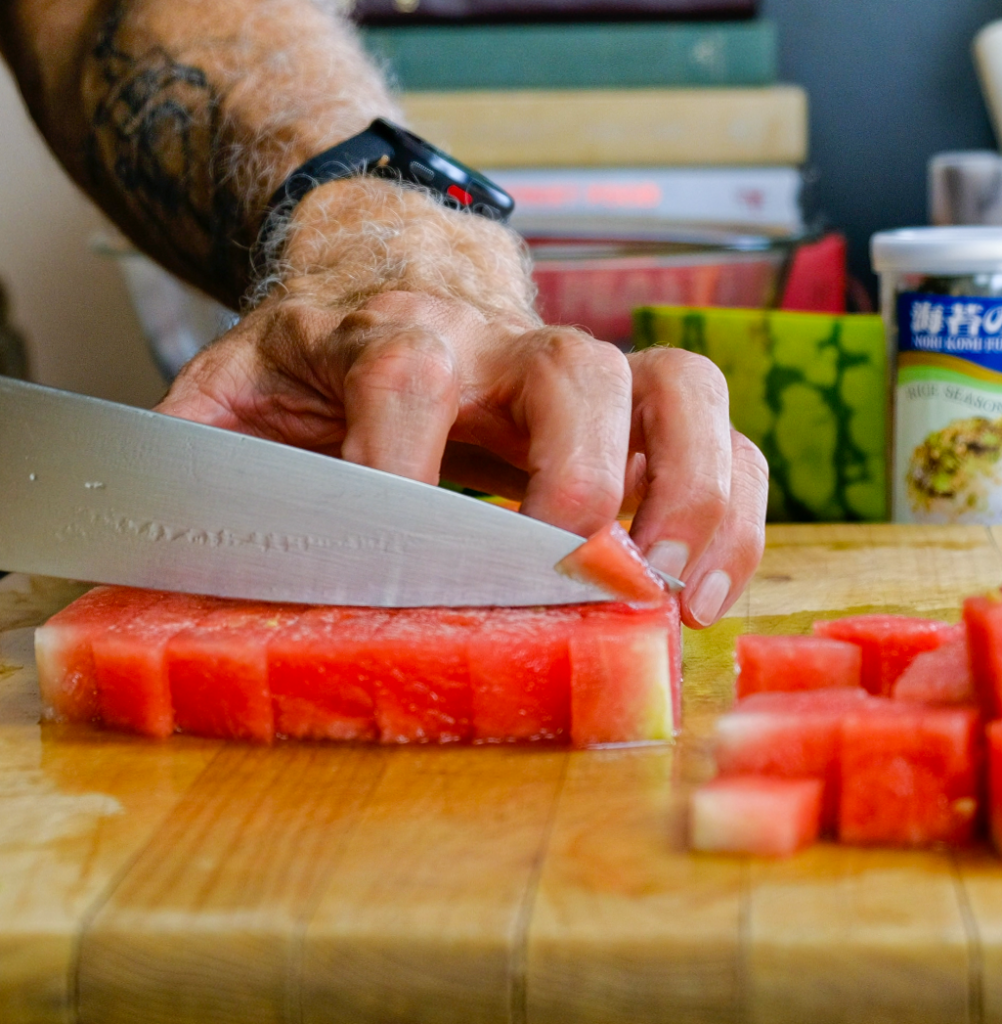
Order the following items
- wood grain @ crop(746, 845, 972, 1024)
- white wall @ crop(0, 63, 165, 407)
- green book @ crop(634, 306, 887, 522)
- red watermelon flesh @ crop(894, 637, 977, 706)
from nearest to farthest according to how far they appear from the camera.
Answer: wood grain @ crop(746, 845, 972, 1024), red watermelon flesh @ crop(894, 637, 977, 706), green book @ crop(634, 306, 887, 522), white wall @ crop(0, 63, 165, 407)

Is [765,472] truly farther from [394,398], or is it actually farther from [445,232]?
[445,232]

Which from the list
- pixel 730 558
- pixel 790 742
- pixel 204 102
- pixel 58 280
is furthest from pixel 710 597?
pixel 58 280

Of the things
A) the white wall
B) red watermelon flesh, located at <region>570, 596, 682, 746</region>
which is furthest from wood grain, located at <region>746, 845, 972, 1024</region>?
the white wall

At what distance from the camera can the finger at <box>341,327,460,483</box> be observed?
1.11 metres

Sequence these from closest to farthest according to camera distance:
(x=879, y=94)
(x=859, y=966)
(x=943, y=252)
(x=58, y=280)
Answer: (x=859, y=966) < (x=943, y=252) < (x=879, y=94) < (x=58, y=280)

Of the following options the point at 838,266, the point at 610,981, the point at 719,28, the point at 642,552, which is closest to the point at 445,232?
the point at 642,552

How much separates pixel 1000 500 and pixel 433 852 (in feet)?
3.43

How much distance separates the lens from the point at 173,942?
2.52 feet

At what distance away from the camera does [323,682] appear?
1.05 m

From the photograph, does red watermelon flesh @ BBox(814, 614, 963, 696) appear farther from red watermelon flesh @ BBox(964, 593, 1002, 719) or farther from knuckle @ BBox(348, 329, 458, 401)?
knuckle @ BBox(348, 329, 458, 401)

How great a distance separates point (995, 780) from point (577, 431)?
448 millimetres

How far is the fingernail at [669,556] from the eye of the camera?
1109 millimetres

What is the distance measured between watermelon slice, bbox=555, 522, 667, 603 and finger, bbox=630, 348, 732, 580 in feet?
0.12

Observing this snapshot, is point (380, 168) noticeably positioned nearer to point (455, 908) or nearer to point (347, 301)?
point (347, 301)
